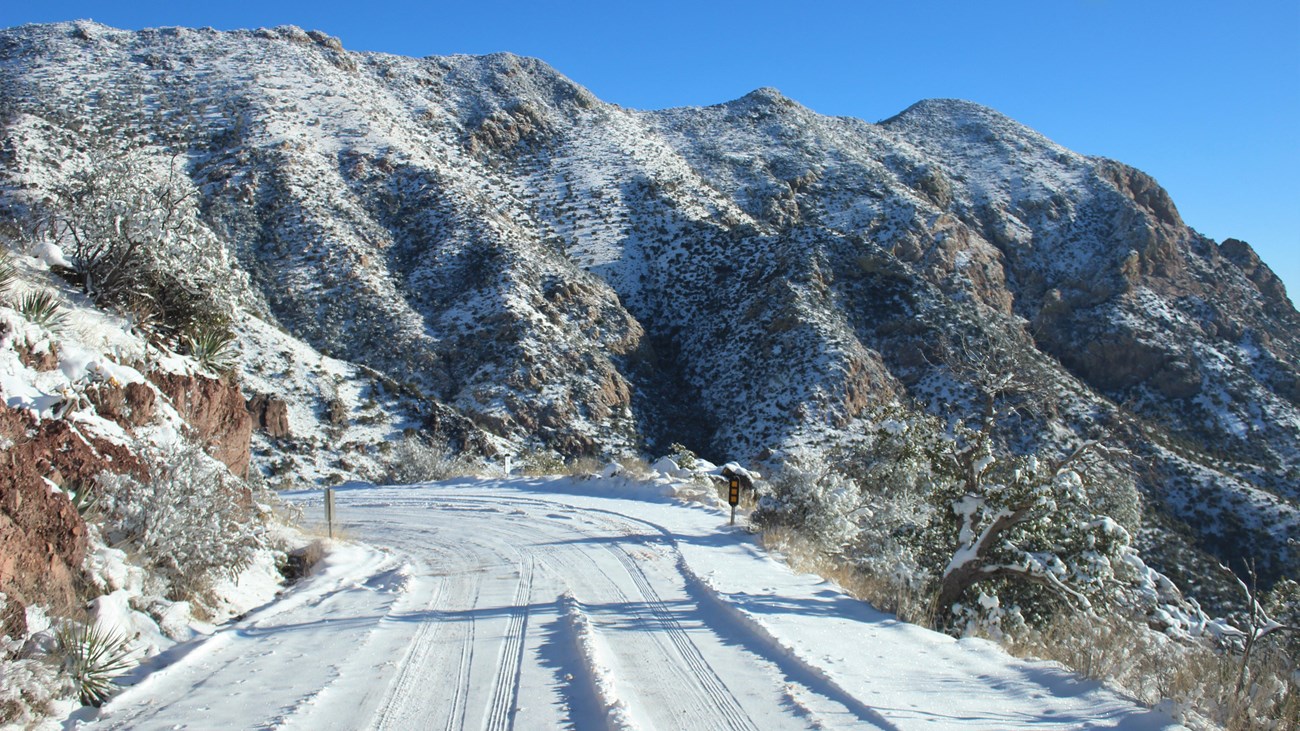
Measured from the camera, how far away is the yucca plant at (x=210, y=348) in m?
10.4

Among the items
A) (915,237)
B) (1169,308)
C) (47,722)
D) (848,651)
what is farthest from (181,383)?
(1169,308)

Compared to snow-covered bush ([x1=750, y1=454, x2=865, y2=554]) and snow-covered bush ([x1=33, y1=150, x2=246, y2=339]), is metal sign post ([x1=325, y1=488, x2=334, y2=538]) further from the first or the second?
snow-covered bush ([x1=750, y1=454, x2=865, y2=554])

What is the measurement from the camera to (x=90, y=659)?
5.01 metres

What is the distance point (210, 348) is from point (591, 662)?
26.2 feet

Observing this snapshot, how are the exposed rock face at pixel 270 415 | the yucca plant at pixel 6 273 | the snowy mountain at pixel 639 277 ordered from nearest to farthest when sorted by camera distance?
1. the yucca plant at pixel 6 273
2. the exposed rock face at pixel 270 415
3. the snowy mountain at pixel 639 277

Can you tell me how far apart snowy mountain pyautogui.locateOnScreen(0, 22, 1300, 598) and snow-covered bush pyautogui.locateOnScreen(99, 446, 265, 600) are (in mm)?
18232

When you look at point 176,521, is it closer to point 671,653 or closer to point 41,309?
point 41,309

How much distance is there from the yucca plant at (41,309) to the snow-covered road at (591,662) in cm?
363

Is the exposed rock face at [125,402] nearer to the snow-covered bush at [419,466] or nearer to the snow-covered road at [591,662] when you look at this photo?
the snow-covered road at [591,662]

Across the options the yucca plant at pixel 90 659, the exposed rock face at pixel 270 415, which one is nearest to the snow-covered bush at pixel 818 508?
the yucca plant at pixel 90 659

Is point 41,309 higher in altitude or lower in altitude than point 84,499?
higher

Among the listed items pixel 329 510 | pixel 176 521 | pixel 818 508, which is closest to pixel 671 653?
pixel 176 521

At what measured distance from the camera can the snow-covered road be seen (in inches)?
184

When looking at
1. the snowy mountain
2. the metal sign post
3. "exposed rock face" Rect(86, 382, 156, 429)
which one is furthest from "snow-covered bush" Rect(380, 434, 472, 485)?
"exposed rock face" Rect(86, 382, 156, 429)
